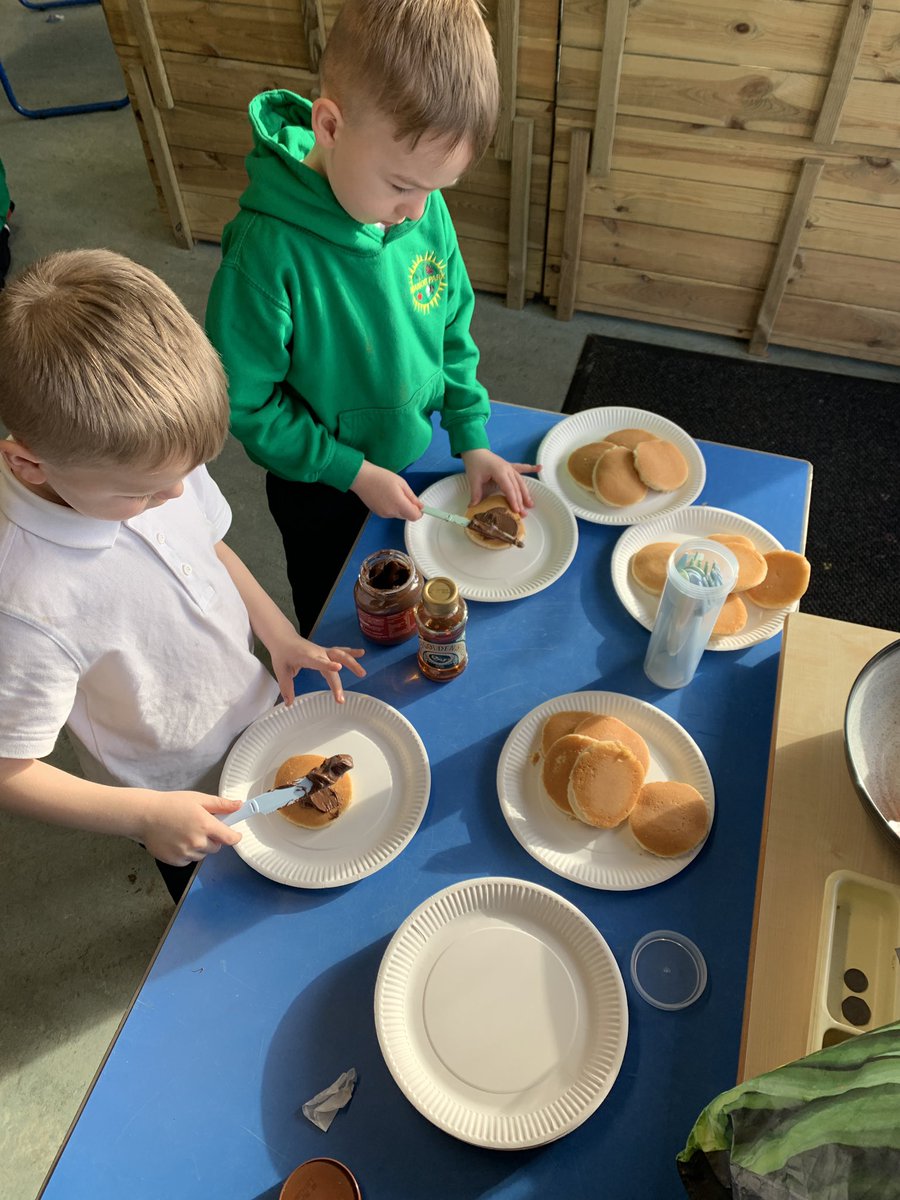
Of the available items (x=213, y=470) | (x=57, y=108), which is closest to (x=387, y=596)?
(x=213, y=470)

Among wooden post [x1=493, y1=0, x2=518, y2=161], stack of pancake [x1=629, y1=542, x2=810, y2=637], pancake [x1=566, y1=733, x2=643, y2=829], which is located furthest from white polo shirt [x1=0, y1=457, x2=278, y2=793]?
wooden post [x1=493, y1=0, x2=518, y2=161]

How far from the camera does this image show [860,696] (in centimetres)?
84

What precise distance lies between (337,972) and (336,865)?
4.3 inches

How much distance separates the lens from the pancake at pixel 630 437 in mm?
1317

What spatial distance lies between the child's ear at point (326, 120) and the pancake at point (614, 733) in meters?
0.78

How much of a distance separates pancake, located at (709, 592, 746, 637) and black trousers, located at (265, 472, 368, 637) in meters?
0.61

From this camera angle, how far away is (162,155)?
288 centimetres

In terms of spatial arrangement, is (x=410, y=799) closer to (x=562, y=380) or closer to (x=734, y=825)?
(x=734, y=825)

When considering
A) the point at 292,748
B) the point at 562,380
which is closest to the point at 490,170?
the point at 562,380

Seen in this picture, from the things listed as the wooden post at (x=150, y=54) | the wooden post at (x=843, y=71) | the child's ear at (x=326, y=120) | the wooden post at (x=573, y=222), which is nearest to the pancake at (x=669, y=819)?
the child's ear at (x=326, y=120)

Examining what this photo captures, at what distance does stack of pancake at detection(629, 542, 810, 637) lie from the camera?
1104mm

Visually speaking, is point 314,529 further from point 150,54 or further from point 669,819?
point 150,54

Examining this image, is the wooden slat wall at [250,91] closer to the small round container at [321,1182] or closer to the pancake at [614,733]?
the pancake at [614,733]

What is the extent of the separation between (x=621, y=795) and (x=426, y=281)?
0.82m
